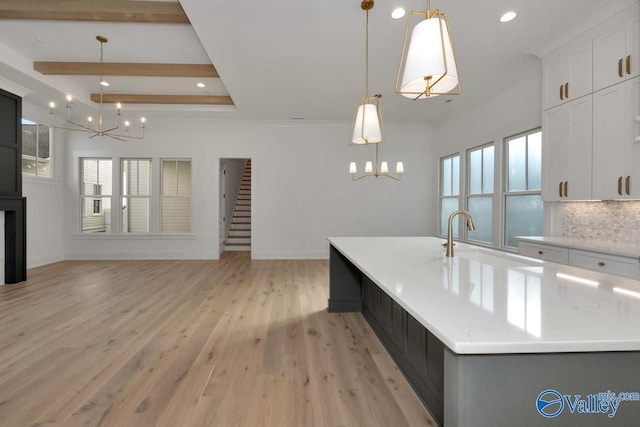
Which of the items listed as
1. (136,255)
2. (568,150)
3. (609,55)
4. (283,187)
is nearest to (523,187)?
(568,150)

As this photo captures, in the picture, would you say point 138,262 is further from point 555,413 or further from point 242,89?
point 555,413

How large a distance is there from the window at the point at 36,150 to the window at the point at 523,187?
818 centimetres

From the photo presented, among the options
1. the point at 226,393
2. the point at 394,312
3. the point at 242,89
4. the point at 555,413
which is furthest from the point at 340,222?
the point at 555,413

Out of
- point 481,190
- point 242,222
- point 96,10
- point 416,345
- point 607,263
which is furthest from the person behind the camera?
point 242,222

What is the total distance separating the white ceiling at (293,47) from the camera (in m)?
3.08

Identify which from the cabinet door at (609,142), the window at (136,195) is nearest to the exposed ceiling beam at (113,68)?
the window at (136,195)

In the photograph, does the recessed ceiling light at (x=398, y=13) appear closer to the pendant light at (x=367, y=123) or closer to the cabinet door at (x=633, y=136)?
the pendant light at (x=367, y=123)

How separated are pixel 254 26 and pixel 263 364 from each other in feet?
10.5

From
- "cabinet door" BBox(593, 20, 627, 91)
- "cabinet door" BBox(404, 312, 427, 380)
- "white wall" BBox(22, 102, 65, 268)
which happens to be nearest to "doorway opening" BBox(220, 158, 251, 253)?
"white wall" BBox(22, 102, 65, 268)

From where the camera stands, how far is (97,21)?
3439 millimetres

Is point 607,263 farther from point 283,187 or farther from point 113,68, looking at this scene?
point 113,68

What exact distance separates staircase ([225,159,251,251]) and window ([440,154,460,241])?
15.7ft

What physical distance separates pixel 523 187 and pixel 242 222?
6992mm

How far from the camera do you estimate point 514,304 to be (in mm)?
1079
